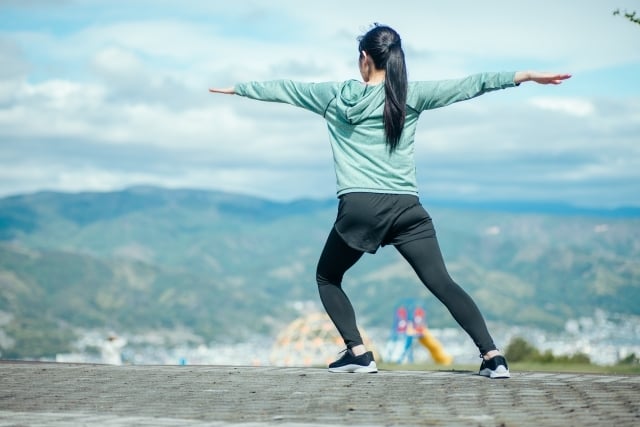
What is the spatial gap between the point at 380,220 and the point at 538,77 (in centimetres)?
149

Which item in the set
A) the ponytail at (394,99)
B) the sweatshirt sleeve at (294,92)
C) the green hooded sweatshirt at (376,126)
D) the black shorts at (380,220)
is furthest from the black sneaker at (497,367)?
the sweatshirt sleeve at (294,92)

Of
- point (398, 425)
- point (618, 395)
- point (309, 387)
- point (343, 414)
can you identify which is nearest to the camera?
point (398, 425)

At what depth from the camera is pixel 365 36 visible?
8227 millimetres

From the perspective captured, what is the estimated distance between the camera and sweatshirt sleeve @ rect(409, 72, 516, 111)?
26.0 ft

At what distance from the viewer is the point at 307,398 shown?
23.5 ft

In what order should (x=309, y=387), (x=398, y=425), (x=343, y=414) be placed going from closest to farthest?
(x=398, y=425) → (x=343, y=414) → (x=309, y=387)

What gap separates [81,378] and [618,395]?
4.10 m

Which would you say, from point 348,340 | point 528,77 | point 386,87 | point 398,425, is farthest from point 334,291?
point 398,425

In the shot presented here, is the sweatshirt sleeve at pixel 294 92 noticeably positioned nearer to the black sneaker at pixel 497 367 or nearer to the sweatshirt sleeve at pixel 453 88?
the sweatshirt sleeve at pixel 453 88

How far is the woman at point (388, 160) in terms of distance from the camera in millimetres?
7949

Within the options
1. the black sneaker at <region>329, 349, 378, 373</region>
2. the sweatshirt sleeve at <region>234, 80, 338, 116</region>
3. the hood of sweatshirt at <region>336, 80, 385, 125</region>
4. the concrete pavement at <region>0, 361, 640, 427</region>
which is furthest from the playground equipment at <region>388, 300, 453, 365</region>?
the hood of sweatshirt at <region>336, 80, 385, 125</region>

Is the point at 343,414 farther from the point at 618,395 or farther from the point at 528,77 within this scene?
the point at 528,77

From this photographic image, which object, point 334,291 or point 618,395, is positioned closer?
point 618,395

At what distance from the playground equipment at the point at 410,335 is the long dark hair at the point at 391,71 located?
2331 inches
